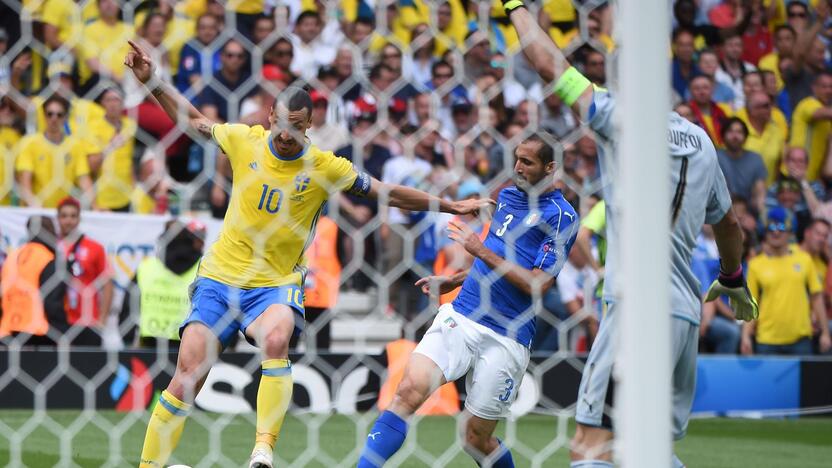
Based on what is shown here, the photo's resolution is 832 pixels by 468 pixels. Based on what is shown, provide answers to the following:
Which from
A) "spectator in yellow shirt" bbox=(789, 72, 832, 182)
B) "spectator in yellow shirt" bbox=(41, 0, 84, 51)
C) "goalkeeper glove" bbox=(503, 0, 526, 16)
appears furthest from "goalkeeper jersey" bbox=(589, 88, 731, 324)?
"spectator in yellow shirt" bbox=(789, 72, 832, 182)

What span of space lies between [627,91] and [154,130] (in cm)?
557

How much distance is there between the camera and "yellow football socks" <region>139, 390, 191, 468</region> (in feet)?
15.7

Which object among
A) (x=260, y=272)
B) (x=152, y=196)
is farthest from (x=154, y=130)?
(x=260, y=272)

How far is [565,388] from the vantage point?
8.86 m

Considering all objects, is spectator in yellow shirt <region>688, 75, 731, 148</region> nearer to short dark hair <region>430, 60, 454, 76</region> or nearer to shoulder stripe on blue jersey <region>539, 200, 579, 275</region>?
short dark hair <region>430, 60, 454, 76</region>

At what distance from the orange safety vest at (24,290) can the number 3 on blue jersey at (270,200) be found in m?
2.35

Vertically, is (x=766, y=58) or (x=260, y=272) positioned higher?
(x=766, y=58)

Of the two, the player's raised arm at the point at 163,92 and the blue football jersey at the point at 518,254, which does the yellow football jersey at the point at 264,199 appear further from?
the blue football jersey at the point at 518,254

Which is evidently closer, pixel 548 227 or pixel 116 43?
pixel 548 227

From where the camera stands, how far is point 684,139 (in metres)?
3.68

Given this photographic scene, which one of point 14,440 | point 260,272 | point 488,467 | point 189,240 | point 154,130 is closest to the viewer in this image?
point 488,467

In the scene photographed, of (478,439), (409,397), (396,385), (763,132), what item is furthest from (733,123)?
(409,397)

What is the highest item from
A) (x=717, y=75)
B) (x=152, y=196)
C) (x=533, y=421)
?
(x=717, y=75)

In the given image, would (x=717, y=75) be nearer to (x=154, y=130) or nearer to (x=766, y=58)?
(x=766, y=58)
